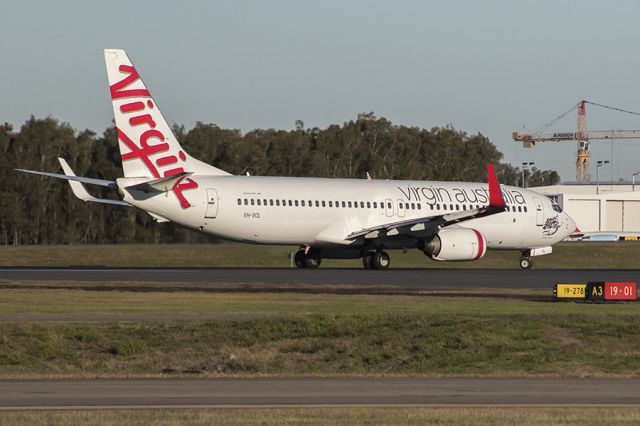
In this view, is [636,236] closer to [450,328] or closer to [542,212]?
[542,212]

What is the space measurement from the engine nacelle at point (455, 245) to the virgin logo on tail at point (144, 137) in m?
9.91

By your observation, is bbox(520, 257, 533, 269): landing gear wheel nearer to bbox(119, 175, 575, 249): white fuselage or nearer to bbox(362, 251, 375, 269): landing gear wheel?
bbox(119, 175, 575, 249): white fuselage

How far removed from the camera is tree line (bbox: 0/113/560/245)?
87.6 m

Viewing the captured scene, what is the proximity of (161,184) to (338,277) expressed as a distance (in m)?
7.39

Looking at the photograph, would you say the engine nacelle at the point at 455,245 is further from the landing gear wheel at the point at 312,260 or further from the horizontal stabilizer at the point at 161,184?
the horizontal stabilizer at the point at 161,184

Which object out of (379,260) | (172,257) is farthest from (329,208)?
(172,257)

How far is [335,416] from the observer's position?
15.1 meters

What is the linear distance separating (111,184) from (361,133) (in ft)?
253

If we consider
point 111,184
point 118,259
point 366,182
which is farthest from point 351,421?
point 118,259

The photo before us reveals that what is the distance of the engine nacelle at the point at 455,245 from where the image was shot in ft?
160

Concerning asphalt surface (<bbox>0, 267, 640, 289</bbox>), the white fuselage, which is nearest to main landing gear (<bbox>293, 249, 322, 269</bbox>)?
the white fuselage

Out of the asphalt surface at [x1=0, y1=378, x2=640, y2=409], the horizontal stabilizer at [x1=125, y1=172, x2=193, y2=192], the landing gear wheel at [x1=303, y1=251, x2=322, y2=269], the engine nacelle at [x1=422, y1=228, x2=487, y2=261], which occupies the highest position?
the horizontal stabilizer at [x1=125, y1=172, x2=193, y2=192]

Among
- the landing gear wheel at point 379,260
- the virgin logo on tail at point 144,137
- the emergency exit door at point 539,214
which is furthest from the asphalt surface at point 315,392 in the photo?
the emergency exit door at point 539,214

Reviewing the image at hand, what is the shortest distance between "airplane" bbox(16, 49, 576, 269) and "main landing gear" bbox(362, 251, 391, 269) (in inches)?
2.0
